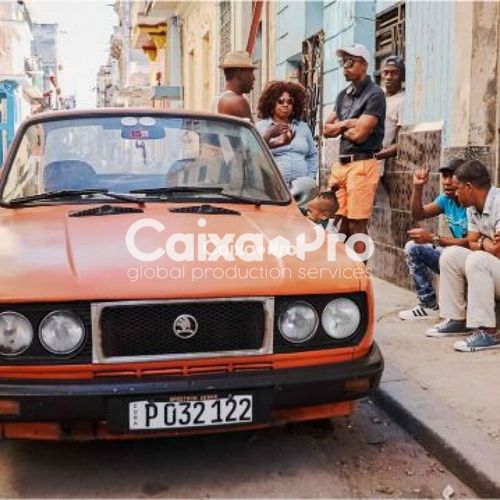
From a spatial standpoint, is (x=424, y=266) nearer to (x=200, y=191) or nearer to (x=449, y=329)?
(x=449, y=329)

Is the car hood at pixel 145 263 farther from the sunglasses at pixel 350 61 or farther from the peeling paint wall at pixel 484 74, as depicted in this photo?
the sunglasses at pixel 350 61

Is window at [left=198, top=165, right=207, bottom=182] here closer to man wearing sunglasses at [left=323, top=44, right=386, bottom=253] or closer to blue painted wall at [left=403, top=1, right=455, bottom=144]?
man wearing sunglasses at [left=323, top=44, right=386, bottom=253]

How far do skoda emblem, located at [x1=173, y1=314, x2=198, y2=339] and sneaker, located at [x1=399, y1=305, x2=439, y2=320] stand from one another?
3359 mm

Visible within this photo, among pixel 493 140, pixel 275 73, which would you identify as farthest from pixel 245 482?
pixel 275 73

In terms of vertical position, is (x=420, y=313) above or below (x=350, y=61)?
below

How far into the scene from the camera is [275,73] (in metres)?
13.1

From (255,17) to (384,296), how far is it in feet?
20.3

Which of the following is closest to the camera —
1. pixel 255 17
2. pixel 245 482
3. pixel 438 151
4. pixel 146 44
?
pixel 245 482

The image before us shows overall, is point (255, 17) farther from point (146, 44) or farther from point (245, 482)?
point (146, 44)

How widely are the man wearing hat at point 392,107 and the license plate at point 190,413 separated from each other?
471 cm

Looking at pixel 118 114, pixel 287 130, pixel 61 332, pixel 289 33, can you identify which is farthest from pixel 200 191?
pixel 289 33

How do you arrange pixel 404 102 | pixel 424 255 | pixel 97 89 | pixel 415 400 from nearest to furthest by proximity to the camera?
pixel 415 400 < pixel 424 255 < pixel 404 102 < pixel 97 89

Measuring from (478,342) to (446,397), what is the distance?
3.40 ft

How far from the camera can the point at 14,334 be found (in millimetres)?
3143
